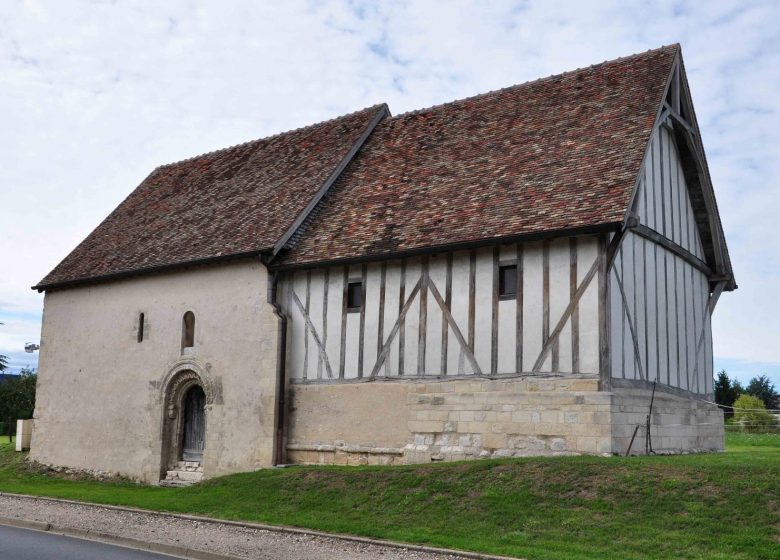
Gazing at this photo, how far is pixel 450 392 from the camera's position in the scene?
16.5 metres

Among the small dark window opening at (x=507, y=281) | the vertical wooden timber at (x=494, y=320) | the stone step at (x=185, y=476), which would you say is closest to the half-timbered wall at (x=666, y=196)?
the small dark window opening at (x=507, y=281)

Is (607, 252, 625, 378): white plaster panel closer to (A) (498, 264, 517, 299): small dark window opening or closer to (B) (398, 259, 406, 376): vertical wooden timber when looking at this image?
(A) (498, 264, 517, 299): small dark window opening

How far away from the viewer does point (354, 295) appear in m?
18.4

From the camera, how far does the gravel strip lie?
420 inches

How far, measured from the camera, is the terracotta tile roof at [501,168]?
52.5ft

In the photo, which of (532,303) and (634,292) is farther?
(634,292)

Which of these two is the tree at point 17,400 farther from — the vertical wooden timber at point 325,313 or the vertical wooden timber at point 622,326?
the vertical wooden timber at point 622,326

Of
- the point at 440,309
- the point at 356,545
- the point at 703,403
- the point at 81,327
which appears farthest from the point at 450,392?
the point at 81,327

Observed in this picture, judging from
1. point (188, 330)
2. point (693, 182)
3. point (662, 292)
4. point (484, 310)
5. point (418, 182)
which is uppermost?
point (693, 182)

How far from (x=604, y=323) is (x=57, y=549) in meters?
9.34

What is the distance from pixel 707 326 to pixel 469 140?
749 cm

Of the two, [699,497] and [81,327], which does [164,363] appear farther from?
[699,497]

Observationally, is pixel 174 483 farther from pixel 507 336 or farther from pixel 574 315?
pixel 574 315

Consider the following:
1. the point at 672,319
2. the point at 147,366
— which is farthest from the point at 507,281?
the point at 147,366
